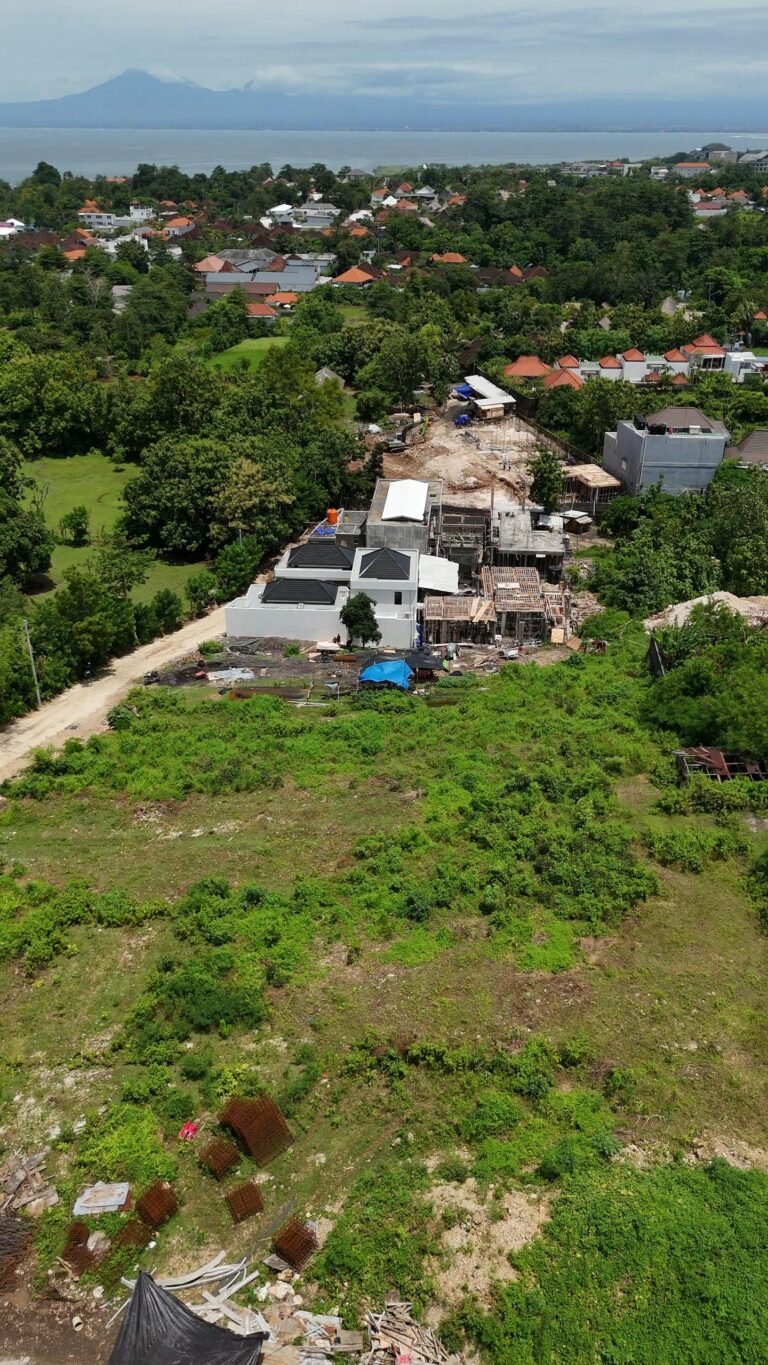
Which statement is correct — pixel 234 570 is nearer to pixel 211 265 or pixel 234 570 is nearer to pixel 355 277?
pixel 355 277

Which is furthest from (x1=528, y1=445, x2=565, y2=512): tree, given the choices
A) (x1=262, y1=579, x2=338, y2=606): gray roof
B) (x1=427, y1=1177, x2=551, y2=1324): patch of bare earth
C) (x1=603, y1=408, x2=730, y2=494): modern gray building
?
(x1=427, y1=1177, x2=551, y2=1324): patch of bare earth

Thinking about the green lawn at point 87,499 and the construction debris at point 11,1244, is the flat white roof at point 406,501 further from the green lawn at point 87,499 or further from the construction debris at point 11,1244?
the construction debris at point 11,1244

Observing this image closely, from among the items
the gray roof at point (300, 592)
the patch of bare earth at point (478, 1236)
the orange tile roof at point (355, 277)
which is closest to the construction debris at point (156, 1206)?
the patch of bare earth at point (478, 1236)

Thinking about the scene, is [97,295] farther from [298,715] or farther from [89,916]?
[89,916]

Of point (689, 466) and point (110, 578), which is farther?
point (689, 466)

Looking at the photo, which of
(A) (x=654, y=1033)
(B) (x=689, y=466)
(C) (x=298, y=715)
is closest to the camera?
(A) (x=654, y=1033)

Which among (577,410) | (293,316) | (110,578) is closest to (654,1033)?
(110,578)
